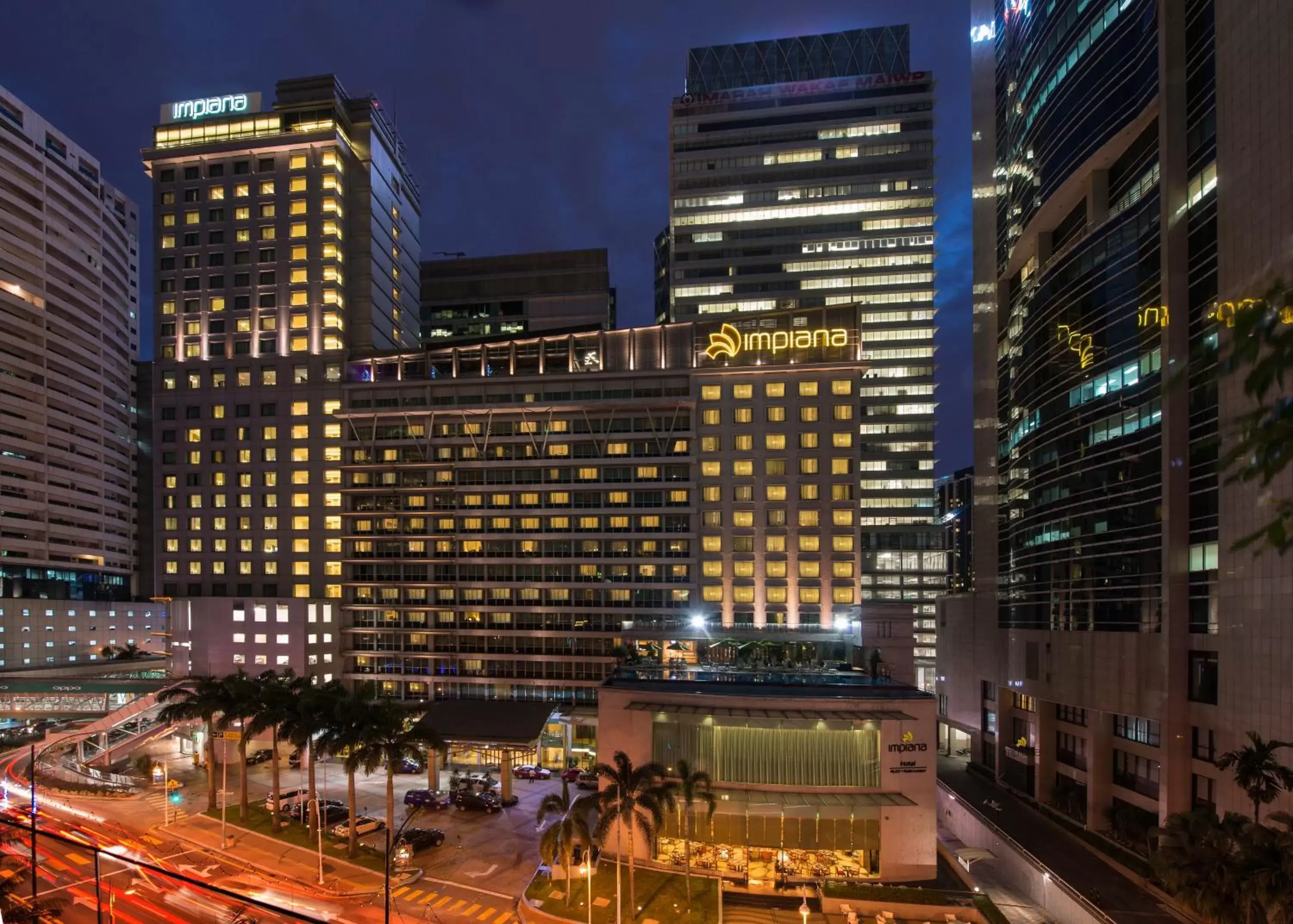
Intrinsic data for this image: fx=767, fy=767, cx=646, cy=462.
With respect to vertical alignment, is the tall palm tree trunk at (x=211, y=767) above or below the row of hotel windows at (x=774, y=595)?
below

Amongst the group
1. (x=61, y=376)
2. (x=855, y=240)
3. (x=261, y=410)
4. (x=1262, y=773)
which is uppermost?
(x=855, y=240)

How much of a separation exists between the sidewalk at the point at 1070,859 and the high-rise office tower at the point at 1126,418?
3396mm

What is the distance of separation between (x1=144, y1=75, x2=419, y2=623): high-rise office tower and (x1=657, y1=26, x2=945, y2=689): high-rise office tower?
67196mm

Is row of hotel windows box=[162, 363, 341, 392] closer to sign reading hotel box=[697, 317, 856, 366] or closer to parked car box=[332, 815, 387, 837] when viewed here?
sign reading hotel box=[697, 317, 856, 366]

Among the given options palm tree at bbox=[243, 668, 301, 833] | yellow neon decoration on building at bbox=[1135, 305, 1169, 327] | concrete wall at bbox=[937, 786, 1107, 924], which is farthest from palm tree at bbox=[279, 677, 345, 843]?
yellow neon decoration on building at bbox=[1135, 305, 1169, 327]

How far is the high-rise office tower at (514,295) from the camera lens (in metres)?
140

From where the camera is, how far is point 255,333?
345 ft

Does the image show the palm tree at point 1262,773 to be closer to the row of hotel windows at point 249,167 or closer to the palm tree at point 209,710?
the palm tree at point 209,710

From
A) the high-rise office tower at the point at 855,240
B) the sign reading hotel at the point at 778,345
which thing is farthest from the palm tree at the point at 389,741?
the high-rise office tower at the point at 855,240

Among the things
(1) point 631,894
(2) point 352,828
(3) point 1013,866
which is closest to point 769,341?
(3) point 1013,866

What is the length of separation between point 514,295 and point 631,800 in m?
116

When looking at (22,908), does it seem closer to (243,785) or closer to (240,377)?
(243,785)

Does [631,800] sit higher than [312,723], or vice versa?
[312,723]

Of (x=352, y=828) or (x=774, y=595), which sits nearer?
(x=352, y=828)
